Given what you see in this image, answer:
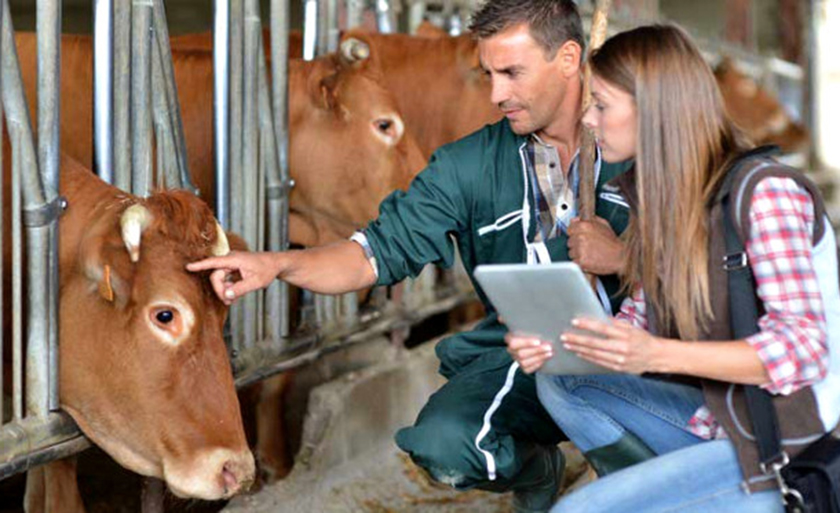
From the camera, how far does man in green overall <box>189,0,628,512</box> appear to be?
356cm

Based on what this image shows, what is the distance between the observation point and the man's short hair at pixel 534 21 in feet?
12.4

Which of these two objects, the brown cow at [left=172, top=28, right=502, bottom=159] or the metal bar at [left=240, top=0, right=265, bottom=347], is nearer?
the metal bar at [left=240, top=0, right=265, bottom=347]

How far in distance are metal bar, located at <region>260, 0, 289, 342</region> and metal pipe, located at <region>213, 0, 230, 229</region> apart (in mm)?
317

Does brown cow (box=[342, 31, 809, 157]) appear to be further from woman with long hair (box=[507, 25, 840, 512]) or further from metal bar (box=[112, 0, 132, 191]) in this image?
woman with long hair (box=[507, 25, 840, 512])

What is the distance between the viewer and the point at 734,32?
14906 mm

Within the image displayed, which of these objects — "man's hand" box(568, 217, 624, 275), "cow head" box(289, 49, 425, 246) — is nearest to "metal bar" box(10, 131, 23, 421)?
"man's hand" box(568, 217, 624, 275)

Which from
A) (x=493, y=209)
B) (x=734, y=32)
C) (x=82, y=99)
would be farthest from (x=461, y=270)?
(x=734, y=32)

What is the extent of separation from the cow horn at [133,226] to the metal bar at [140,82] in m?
0.57

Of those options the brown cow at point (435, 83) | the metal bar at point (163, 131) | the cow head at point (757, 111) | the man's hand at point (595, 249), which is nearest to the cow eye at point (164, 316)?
the metal bar at point (163, 131)

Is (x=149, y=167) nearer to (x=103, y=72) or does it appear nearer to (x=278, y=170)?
(x=103, y=72)

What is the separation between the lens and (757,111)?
42.8ft

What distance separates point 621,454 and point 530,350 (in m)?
0.44

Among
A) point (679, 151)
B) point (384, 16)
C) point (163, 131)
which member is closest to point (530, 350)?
point (679, 151)

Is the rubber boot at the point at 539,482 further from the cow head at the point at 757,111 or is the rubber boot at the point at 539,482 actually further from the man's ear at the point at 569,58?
the cow head at the point at 757,111
